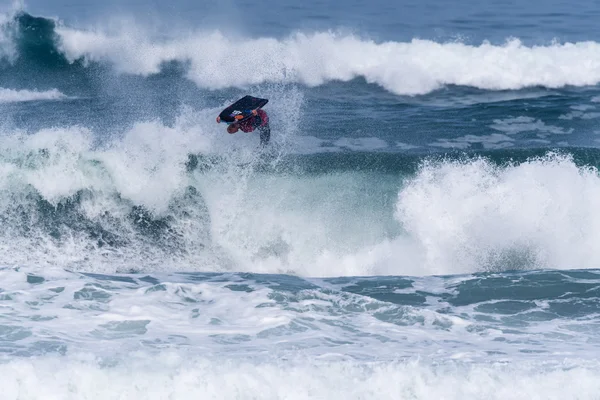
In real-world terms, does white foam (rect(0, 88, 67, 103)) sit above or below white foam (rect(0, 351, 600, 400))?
above

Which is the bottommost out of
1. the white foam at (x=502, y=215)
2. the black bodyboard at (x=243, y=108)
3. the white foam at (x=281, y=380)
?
the white foam at (x=281, y=380)

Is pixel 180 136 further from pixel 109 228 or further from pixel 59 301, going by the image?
pixel 59 301

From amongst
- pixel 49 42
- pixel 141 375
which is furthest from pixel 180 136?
pixel 49 42

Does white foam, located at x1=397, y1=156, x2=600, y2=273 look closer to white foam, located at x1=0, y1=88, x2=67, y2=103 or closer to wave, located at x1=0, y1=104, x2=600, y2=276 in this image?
wave, located at x1=0, y1=104, x2=600, y2=276

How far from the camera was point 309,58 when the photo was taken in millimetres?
28031

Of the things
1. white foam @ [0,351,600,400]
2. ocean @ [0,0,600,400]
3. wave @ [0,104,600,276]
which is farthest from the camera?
wave @ [0,104,600,276]

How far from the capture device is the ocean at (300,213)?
950 cm

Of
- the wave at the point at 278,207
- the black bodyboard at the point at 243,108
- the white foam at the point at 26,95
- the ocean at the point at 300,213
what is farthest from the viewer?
the white foam at the point at 26,95

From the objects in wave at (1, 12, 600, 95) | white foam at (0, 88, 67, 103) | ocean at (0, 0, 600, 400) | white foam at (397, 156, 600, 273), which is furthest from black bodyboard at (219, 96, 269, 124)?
white foam at (0, 88, 67, 103)

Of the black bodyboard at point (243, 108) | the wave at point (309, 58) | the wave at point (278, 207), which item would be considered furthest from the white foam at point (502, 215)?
the wave at point (309, 58)

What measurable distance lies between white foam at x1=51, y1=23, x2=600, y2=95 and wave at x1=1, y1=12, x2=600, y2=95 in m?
0.03

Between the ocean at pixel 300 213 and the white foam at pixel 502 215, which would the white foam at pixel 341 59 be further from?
the white foam at pixel 502 215

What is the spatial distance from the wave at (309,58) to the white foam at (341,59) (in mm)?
33

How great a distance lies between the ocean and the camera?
9500 mm
